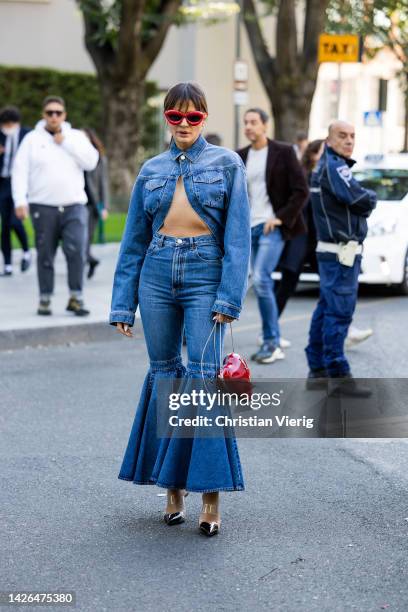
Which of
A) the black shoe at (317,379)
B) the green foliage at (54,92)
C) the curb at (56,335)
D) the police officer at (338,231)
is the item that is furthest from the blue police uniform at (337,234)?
the green foliage at (54,92)

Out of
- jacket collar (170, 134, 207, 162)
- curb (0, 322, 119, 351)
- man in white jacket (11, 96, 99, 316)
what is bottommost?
curb (0, 322, 119, 351)

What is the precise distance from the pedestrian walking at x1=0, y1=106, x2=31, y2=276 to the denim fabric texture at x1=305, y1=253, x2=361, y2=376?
6.92 metres

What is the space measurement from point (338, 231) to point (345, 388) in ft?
3.43

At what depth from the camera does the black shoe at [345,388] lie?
7.81 m

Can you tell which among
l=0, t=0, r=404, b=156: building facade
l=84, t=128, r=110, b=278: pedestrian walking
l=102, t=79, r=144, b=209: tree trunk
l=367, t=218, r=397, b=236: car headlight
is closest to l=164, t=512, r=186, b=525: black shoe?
l=367, t=218, r=397, b=236: car headlight

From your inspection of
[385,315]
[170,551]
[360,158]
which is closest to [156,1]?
[360,158]

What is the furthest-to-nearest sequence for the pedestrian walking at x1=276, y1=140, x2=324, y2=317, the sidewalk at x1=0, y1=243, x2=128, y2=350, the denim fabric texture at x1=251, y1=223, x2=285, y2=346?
the sidewalk at x1=0, y1=243, x2=128, y2=350
the pedestrian walking at x1=276, y1=140, x2=324, y2=317
the denim fabric texture at x1=251, y1=223, x2=285, y2=346

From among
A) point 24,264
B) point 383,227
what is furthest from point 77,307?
point 383,227

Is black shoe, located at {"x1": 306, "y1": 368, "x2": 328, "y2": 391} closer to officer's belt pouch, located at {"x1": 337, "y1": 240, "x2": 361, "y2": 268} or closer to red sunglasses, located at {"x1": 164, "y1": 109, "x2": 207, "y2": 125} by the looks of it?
officer's belt pouch, located at {"x1": 337, "y1": 240, "x2": 361, "y2": 268}

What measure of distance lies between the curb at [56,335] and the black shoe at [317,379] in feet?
9.50

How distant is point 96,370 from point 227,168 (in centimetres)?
438

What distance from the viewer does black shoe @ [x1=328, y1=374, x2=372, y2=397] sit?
25.6ft

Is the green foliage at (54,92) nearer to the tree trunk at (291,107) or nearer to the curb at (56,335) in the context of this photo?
the tree trunk at (291,107)

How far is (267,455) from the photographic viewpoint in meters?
6.52
